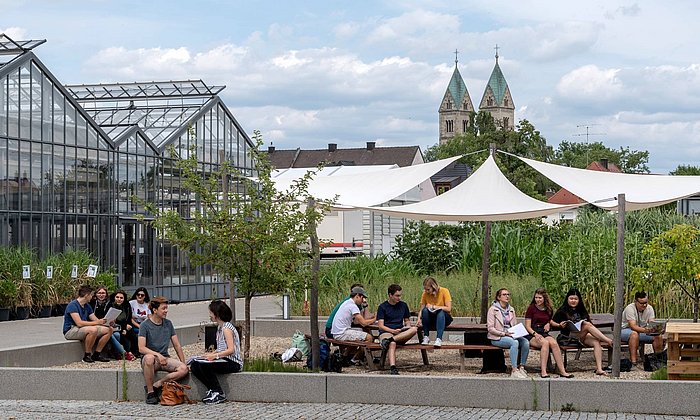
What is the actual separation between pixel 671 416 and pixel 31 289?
16170mm

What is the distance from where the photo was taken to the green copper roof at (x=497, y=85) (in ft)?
566

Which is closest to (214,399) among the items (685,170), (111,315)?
(111,315)

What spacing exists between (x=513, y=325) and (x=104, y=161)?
57.8 feet

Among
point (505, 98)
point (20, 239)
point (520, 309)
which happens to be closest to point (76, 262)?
point (20, 239)

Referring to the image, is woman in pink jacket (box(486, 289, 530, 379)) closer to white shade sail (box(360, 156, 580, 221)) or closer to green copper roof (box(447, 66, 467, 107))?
white shade sail (box(360, 156, 580, 221))

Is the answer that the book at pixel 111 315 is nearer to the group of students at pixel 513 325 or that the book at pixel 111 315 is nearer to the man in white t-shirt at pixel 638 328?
the group of students at pixel 513 325

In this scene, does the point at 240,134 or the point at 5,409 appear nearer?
the point at 5,409

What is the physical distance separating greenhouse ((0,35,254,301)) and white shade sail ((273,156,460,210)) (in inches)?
244

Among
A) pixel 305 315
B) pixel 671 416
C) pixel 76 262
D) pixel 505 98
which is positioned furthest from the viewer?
pixel 505 98

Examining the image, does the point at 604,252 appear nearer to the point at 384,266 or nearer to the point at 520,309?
the point at 520,309

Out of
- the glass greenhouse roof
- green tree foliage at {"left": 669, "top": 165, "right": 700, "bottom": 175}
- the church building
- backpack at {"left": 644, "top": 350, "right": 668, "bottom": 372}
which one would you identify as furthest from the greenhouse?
the church building

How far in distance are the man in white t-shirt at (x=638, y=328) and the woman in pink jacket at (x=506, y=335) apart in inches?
50.8

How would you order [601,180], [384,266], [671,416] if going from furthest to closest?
[384,266], [601,180], [671,416]

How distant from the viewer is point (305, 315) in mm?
19969
